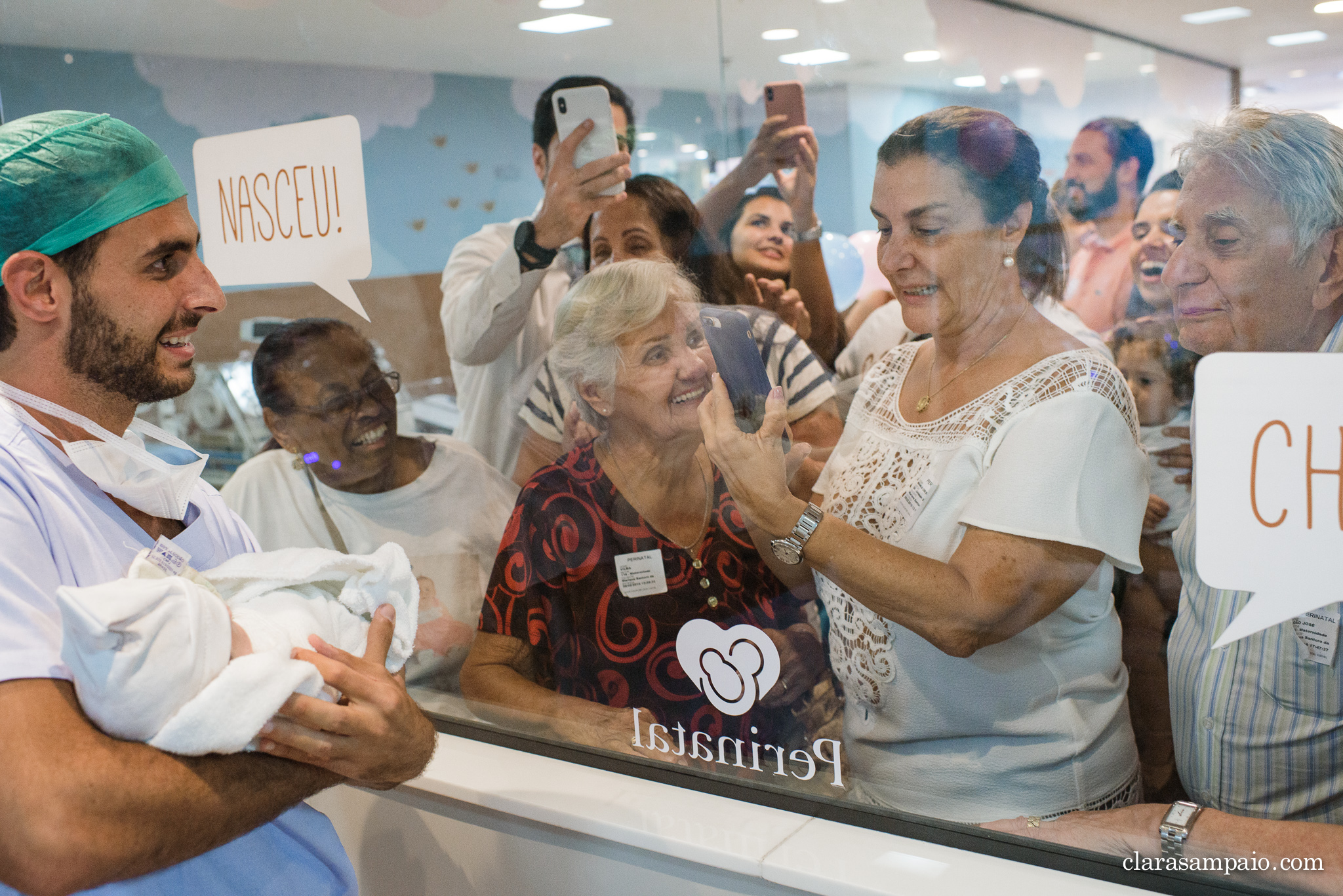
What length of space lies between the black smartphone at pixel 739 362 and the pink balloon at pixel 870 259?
0.67 ft

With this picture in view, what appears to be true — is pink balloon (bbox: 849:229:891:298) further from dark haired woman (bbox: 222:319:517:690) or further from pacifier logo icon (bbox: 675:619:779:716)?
dark haired woman (bbox: 222:319:517:690)

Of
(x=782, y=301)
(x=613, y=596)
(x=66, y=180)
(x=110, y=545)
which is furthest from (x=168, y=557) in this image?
(x=782, y=301)

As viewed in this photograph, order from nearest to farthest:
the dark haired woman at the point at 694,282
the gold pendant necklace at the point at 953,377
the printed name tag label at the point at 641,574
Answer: the gold pendant necklace at the point at 953,377 < the dark haired woman at the point at 694,282 < the printed name tag label at the point at 641,574

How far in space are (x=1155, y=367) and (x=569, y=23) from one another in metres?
1.09

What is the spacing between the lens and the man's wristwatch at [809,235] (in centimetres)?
146

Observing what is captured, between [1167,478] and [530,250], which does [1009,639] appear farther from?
[530,250]

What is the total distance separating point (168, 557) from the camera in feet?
3.93

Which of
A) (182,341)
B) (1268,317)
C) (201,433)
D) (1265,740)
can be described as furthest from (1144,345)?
(201,433)

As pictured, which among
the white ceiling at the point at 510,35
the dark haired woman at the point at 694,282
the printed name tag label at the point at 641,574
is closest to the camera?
the white ceiling at the point at 510,35

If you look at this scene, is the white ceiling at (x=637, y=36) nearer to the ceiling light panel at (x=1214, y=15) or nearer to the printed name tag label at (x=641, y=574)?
the ceiling light panel at (x=1214, y=15)

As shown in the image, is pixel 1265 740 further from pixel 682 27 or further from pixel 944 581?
pixel 682 27

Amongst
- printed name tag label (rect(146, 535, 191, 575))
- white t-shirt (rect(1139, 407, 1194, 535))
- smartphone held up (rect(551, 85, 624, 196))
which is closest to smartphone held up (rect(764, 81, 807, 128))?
smartphone held up (rect(551, 85, 624, 196))

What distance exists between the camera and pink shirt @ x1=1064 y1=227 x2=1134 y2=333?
Answer: 1201 mm

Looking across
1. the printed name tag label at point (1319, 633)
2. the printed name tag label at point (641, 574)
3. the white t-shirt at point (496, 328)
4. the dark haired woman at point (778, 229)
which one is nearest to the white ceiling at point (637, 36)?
the dark haired woman at point (778, 229)
